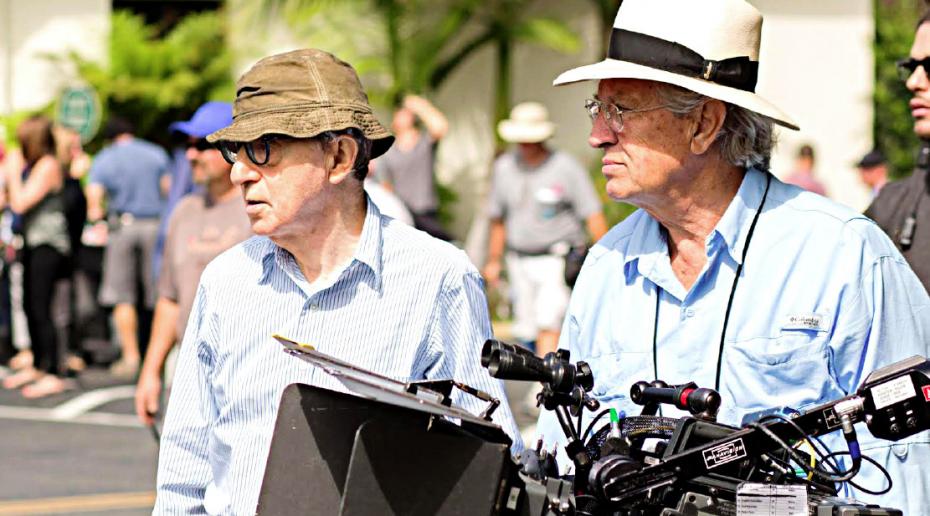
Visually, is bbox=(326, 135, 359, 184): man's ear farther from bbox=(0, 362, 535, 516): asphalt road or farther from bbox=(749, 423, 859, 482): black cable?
bbox=(0, 362, 535, 516): asphalt road

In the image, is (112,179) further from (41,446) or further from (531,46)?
(531,46)

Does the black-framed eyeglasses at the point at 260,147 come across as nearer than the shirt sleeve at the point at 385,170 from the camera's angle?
Yes

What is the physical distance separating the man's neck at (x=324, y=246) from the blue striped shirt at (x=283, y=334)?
1.1 inches

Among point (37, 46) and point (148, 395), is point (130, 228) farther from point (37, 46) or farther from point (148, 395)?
point (37, 46)

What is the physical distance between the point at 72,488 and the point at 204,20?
48.9 ft

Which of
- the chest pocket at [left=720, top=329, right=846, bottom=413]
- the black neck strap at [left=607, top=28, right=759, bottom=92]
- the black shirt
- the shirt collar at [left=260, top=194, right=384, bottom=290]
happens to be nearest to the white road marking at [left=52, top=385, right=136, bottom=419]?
the black shirt

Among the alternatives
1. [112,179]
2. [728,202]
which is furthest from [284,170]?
[112,179]

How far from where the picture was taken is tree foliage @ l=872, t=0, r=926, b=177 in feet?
58.1

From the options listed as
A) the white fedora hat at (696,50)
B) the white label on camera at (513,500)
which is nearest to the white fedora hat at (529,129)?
the white fedora hat at (696,50)

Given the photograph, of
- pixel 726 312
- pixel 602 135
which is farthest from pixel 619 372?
pixel 602 135

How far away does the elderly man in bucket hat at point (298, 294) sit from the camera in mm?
3590

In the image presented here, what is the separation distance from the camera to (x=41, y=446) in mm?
10344

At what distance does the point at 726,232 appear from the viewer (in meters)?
3.54

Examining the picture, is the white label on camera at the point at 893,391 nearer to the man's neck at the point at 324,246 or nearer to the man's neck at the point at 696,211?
the man's neck at the point at 696,211
